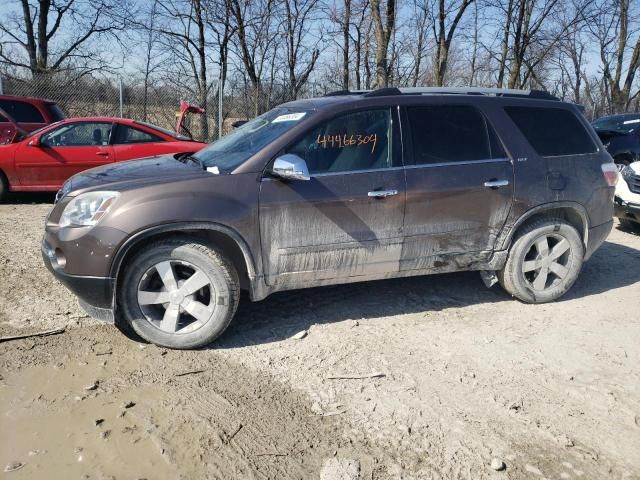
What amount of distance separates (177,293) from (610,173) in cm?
396

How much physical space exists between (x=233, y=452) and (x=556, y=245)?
3.40 m

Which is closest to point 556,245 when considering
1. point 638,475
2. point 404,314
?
point 404,314

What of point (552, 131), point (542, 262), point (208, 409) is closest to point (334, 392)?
point (208, 409)

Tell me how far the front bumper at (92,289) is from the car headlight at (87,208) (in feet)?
0.95

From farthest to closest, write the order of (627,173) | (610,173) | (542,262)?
(627,173) → (610,173) → (542,262)

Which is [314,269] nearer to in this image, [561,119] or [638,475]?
[638,475]

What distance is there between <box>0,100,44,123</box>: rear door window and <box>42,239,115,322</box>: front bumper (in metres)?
7.70

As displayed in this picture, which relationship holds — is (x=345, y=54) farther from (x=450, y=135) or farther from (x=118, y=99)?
(x=450, y=135)

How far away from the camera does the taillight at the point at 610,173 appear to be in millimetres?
4750

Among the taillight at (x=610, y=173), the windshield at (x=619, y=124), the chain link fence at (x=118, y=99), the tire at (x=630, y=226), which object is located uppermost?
the chain link fence at (x=118, y=99)

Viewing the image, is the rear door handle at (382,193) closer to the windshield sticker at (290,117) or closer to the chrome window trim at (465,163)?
the chrome window trim at (465,163)

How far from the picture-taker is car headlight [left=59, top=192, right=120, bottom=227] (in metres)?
3.41

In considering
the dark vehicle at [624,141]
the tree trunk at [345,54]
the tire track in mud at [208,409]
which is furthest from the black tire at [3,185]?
the tree trunk at [345,54]

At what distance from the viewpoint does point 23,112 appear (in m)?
9.93
